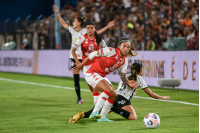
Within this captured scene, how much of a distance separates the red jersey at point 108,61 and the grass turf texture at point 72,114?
1007mm

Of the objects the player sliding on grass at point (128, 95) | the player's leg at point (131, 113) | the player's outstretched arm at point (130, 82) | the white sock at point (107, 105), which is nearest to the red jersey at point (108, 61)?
the player's outstretched arm at point (130, 82)

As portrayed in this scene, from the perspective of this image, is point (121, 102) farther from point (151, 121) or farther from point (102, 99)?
point (151, 121)

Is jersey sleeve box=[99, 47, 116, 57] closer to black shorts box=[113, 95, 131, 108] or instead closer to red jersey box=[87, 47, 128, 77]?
red jersey box=[87, 47, 128, 77]

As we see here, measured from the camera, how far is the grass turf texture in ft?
22.2

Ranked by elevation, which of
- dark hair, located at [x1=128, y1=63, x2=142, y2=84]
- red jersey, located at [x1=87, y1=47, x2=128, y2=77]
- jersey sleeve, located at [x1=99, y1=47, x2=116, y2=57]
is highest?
jersey sleeve, located at [x1=99, y1=47, x2=116, y2=57]

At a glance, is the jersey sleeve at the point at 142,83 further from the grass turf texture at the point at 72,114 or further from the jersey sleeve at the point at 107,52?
the jersey sleeve at the point at 107,52

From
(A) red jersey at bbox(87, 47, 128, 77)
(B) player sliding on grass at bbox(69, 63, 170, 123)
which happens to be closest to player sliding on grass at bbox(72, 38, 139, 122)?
(A) red jersey at bbox(87, 47, 128, 77)

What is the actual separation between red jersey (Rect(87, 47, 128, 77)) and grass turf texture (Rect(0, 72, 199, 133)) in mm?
1007

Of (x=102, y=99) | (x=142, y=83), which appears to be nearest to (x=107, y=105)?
(x=102, y=99)

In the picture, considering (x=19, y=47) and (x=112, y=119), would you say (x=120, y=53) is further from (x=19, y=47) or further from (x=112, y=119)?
(x=19, y=47)

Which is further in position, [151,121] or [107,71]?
[107,71]

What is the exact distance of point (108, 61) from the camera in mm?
7402

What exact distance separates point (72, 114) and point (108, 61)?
74.1 inches

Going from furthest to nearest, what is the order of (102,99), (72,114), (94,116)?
(72,114) → (102,99) → (94,116)
